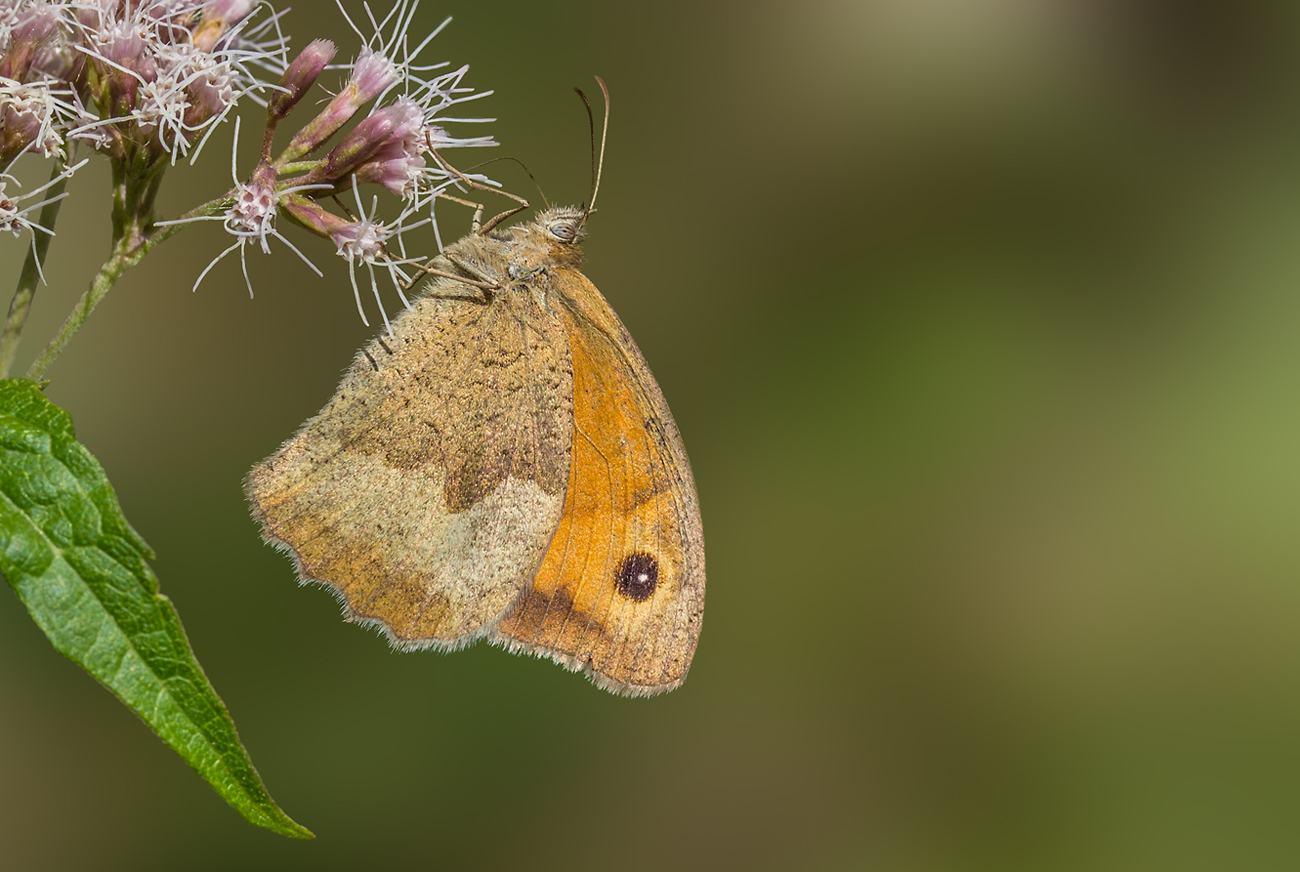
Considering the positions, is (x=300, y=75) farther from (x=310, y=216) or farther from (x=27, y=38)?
(x=27, y=38)

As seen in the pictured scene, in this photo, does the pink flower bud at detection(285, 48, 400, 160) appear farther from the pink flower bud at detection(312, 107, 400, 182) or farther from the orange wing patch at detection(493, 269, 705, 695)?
the orange wing patch at detection(493, 269, 705, 695)

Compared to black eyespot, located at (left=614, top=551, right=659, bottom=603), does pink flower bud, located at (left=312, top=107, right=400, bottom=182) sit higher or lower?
higher

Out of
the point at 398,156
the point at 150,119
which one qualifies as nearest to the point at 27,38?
the point at 150,119

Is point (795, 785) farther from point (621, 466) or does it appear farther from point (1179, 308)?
point (1179, 308)

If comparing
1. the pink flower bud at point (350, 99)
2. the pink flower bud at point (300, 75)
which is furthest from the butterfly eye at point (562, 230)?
the pink flower bud at point (300, 75)

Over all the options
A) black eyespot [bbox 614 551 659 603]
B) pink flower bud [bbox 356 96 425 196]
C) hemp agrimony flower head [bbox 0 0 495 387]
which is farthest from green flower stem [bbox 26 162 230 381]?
black eyespot [bbox 614 551 659 603]

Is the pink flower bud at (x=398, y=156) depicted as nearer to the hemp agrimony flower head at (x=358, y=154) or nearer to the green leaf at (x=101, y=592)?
the hemp agrimony flower head at (x=358, y=154)
